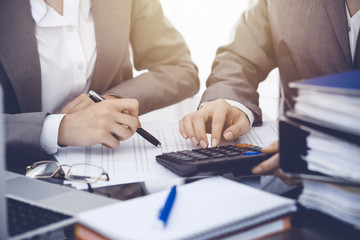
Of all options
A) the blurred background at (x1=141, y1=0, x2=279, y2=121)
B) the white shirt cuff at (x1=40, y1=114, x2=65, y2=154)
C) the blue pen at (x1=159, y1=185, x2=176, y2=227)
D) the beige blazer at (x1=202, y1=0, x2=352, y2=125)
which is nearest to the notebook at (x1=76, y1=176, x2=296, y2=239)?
the blue pen at (x1=159, y1=185, x2=176, y2=227)

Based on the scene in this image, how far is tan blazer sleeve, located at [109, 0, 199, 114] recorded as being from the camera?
Answer: 1.15 m

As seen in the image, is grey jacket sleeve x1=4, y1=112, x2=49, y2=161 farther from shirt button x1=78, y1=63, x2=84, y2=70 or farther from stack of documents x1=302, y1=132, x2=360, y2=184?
stack of documents x1=302, y1=132, x2=360, y2=184

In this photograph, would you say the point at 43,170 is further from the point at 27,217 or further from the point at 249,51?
the point at 249,51

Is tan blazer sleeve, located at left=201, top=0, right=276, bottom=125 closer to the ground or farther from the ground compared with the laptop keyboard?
farther from the ground

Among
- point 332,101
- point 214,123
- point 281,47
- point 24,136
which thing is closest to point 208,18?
point 281,47

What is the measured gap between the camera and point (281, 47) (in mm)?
1116

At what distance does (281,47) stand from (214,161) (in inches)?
26.8

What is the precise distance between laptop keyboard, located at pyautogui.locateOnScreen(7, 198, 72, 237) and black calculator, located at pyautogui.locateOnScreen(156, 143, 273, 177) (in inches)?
7.5

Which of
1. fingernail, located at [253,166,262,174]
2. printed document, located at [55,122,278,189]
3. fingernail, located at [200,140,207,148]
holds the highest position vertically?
fingernail, located at [253,166,262,174]

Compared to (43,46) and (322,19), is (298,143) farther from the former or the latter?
(43,46)

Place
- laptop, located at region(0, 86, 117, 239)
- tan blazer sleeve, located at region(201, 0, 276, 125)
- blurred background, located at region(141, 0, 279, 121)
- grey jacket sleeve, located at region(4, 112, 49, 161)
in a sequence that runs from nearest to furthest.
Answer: laptop, located at region(0, 86, 117, 239)
grey jacket sleeve, located at region(4, 112, 49, 161)
tan blazer sleeve, located at region(201, 0, 276, 125)
blurred background, located at region(141, 0, 279, 121)

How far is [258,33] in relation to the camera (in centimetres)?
115

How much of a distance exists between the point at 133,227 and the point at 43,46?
0.75 meters

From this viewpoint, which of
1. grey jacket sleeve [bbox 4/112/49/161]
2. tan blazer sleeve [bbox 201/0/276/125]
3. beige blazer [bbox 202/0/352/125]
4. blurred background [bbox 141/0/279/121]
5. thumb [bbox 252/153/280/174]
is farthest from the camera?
blurred background [bbox 141/0/279/121]
